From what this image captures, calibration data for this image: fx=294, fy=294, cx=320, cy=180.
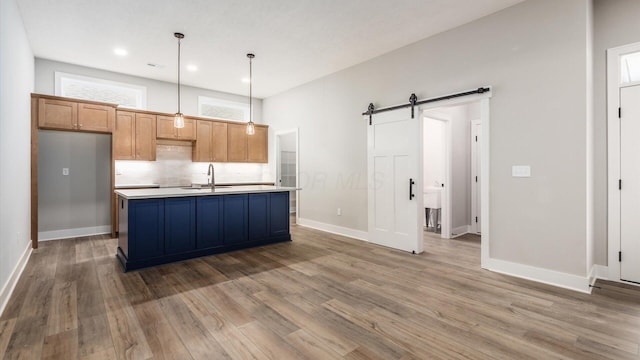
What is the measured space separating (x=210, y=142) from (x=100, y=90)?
2.21 metres

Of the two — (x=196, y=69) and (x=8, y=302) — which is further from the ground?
(x=196, y=69)

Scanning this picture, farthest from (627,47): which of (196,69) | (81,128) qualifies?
(81,128)

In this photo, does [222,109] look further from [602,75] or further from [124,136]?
[602,75]

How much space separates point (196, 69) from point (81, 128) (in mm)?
2226

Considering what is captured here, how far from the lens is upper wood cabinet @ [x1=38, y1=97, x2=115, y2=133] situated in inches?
189

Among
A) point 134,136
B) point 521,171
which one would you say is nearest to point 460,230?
point 521,171

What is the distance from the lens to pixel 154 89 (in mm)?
6242

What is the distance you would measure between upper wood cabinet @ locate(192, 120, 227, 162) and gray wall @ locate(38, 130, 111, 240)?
1.64 metres

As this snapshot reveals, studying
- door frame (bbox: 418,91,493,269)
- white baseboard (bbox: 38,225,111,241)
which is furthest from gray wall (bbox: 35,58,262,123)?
door frame (bbox: 418,91,493,269)

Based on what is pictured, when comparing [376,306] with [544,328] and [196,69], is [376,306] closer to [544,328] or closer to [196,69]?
[544,328]

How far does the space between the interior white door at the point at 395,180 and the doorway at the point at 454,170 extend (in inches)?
48.3

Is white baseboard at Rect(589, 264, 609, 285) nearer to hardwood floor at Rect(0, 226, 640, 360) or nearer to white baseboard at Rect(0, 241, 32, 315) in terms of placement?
hardwood floor at Rect(0, 226, 640, 360)

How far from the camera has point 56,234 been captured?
527cm

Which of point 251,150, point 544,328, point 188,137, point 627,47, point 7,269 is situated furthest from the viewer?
point 251,150
